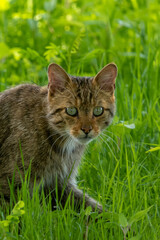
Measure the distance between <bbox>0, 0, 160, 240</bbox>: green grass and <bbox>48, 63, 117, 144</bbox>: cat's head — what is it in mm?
309

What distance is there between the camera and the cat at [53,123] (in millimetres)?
3965

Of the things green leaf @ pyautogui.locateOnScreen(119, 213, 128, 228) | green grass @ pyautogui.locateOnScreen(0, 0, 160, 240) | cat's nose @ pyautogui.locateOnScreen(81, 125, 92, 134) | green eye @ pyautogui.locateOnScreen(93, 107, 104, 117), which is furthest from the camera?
green eye @ pyautogui.locateOnScreen(93, 107, 104, 117)

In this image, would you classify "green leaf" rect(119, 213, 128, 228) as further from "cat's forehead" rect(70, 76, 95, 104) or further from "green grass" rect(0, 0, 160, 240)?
"cat's forehead" rect(70, 76, 95, 104)

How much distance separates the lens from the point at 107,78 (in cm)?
416

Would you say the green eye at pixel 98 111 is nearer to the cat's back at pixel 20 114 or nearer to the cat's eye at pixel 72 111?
the cat's eye at pixel 72 111

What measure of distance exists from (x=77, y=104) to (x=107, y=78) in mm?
356

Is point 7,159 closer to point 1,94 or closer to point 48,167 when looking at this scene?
point 48,167

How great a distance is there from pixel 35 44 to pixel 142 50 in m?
1.34

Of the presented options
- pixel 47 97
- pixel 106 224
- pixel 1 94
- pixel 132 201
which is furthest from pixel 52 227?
pixel 1 94

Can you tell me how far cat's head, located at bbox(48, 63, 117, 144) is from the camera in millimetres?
3963

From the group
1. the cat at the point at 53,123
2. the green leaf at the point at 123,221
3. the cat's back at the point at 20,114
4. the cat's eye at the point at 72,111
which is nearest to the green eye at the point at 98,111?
the cat at the point at 53,123

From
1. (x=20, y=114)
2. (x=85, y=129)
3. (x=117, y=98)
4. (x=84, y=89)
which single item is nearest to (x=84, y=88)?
(x=84, y=89)

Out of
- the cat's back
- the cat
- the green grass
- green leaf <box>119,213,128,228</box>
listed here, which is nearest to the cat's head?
the cat

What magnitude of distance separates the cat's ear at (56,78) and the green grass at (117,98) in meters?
0.37
